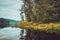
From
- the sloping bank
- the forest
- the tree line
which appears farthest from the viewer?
the tree line

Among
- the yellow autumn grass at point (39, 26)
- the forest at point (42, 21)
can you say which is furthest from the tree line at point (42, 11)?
the yellow autumn grass at point (39, 26)

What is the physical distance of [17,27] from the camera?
5.43m

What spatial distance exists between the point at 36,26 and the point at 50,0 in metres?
0.73

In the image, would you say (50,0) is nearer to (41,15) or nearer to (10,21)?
(41,15)

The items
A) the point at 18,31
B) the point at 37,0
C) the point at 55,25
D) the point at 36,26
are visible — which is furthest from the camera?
the point at 18,31

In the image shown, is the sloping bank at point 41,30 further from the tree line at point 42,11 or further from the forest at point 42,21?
the tree line at point 42,11

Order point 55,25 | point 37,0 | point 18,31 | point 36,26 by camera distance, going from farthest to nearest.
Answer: point 18,31 → point 37,0 → point 36,26 → point 55,25

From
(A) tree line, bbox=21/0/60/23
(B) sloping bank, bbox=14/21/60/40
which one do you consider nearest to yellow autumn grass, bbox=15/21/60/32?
(B) sloping bank, bbox=14/21/60/40

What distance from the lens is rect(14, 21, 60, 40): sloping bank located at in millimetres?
4280

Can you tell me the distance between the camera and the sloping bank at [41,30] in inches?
168

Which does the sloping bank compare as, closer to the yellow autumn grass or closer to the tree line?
the yellow autumn grass

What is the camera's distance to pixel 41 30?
4.51 meters

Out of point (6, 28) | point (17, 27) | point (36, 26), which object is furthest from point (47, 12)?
point (6, 28)

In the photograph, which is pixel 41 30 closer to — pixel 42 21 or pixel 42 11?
pixel 42 21
